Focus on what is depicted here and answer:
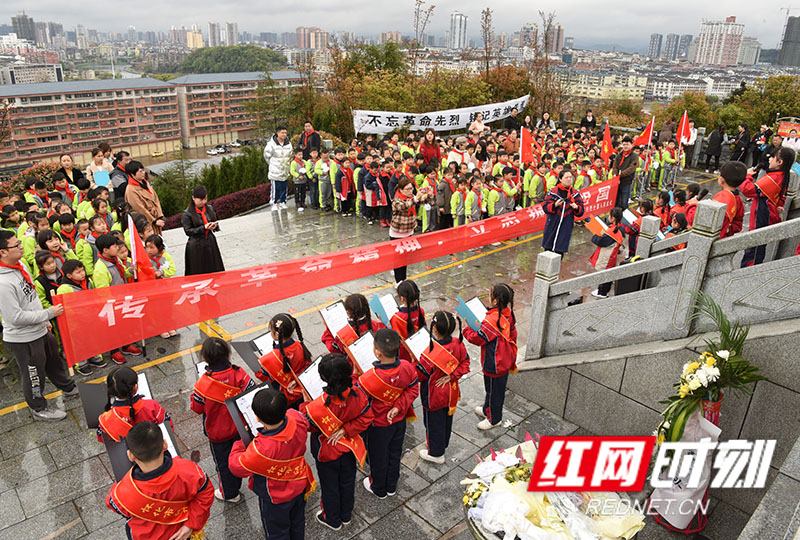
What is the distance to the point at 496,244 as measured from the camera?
1221 cm

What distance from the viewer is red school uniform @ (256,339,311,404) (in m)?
5.02

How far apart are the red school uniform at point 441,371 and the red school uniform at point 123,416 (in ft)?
7.58

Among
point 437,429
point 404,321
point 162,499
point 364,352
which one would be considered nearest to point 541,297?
point 404,321

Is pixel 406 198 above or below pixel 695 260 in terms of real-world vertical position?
below

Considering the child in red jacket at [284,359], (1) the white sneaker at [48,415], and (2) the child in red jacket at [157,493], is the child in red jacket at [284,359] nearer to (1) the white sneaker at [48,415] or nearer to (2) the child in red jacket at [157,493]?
(2) the child in red jacket at [157,493]

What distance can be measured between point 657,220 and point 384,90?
15908 mm

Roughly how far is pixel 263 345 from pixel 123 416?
1.36 metres

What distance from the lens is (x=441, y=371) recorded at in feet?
17.0

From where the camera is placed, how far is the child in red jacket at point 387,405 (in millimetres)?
4527

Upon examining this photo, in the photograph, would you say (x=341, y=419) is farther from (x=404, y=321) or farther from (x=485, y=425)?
(x=485, y=425)

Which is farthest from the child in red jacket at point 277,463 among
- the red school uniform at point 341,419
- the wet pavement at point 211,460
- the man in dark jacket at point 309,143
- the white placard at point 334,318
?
the man in dark jacket at point 309,143

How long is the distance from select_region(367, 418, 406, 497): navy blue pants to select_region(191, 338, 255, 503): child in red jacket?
3.86 ft

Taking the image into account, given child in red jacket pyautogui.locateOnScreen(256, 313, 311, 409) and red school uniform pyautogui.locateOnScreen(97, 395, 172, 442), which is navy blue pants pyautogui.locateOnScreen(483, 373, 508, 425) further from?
red school uniform pyautogui.locateOnScreen(97, 395, 172, 442)

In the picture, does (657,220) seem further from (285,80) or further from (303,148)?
(285,80)
